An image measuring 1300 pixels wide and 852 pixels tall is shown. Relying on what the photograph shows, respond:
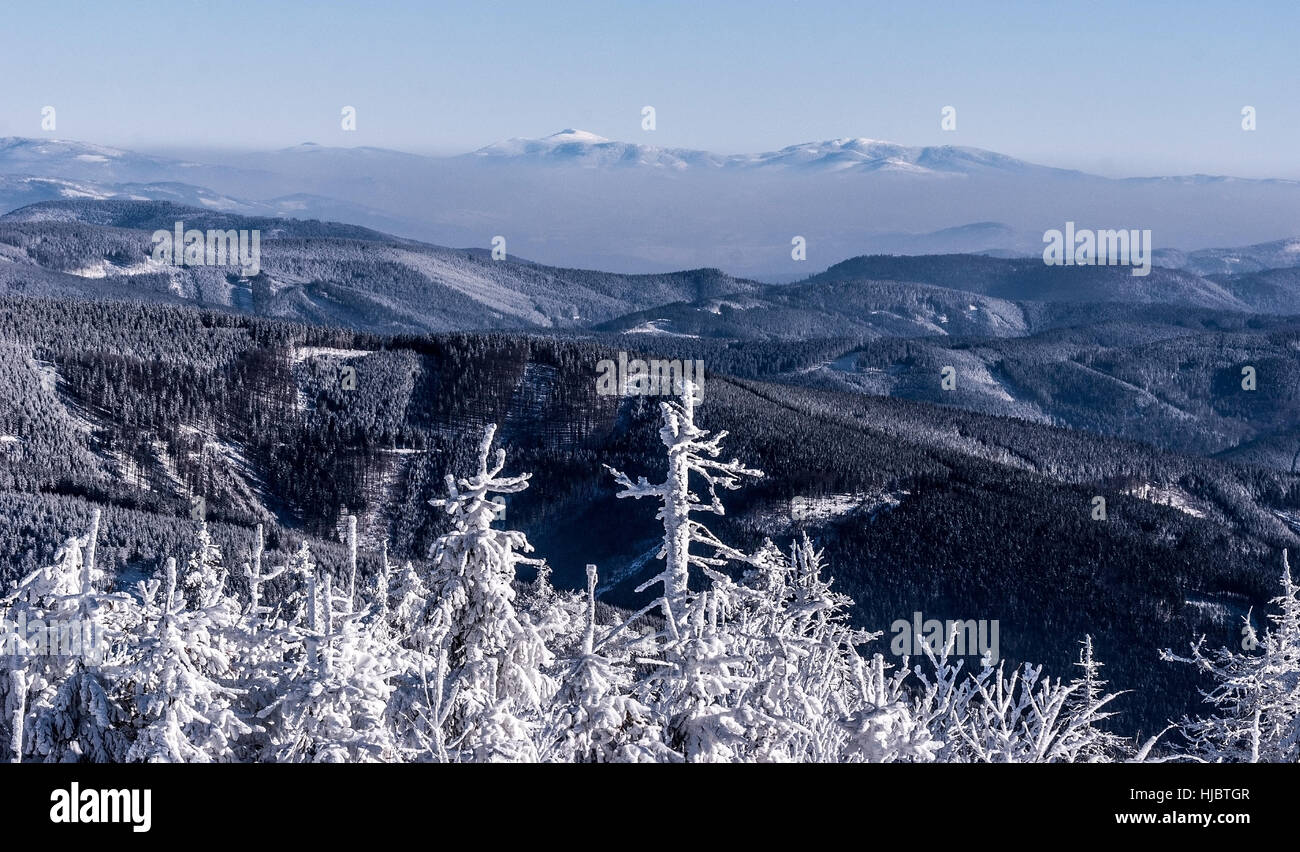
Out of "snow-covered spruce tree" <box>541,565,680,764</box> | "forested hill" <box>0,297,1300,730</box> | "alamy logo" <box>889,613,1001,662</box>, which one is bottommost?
"alamy logo" <box>889,613,1001,662</box>

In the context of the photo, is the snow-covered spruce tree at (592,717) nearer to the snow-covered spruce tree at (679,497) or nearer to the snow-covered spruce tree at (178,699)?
the snow-covered spruce tree at (679,497)

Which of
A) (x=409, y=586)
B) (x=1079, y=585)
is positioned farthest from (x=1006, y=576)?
(x=409, y=586)

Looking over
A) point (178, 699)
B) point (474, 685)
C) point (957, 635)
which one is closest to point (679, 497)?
point (474, 685)

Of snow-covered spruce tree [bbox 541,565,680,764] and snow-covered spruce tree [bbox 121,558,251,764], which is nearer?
snow-covered spruce tree [bbox 541,565,680,764]

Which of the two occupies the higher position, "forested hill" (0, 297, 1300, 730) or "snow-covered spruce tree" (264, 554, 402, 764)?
"snow-covered spruce tree" (264, 554, 402, 764)

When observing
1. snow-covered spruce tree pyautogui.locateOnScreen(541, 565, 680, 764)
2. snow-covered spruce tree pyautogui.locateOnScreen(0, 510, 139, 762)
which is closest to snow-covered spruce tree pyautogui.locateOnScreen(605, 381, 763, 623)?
snow-covered spruce tree pyautogui.locateOnScreen(541, 565, 680, 764)

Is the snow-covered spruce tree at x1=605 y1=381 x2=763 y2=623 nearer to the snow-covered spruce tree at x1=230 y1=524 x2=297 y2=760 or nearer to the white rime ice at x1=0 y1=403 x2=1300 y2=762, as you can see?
the white rime ice at x1=0 y1=403 x2=1300 y2=762

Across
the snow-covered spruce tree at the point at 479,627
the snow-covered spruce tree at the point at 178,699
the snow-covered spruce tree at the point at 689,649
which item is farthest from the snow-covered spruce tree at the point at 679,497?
the snow-covered spruce tree at the point at 178,699

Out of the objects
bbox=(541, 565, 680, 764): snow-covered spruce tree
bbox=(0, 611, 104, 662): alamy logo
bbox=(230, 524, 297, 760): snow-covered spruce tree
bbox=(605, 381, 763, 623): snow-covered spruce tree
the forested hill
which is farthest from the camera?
the forested hill
